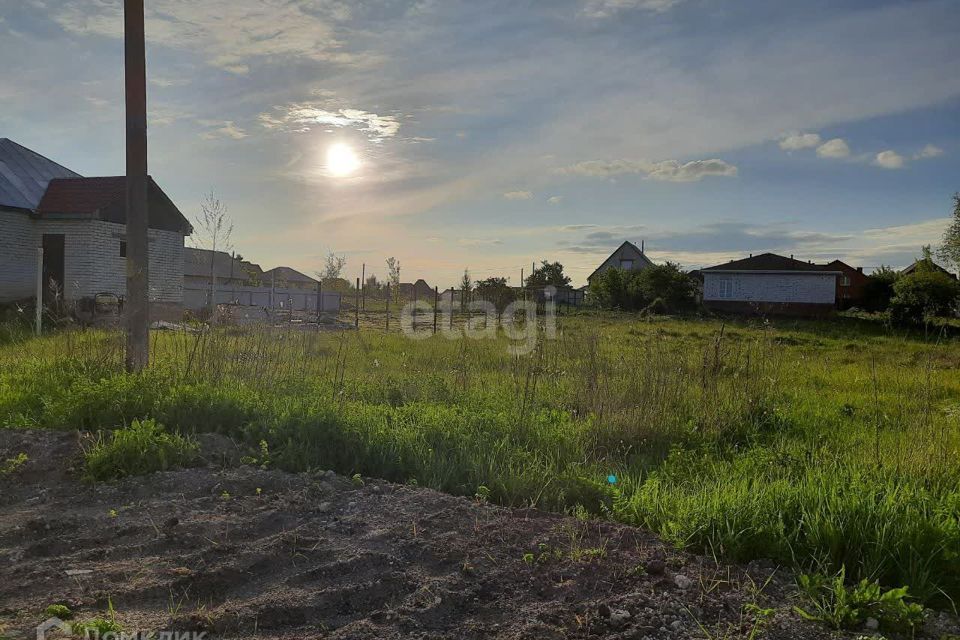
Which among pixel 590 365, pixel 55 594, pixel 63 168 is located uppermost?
pixel 63 168

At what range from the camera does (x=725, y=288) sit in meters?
36.2

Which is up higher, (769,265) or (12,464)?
(769,265)

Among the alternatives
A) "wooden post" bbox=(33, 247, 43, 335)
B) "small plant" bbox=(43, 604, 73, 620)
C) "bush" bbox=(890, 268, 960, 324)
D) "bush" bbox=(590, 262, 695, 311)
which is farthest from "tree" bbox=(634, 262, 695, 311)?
"small plant" bbox=(43, 604, 73, 620)

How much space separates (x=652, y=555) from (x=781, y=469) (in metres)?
1.68

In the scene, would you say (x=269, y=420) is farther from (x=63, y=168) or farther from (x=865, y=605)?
(x=63, y=168)

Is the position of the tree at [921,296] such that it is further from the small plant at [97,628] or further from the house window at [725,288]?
the small plant at [97,628]

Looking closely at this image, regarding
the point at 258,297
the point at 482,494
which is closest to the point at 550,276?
the point at 258,297

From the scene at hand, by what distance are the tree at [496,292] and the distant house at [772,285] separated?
1514 centimetres

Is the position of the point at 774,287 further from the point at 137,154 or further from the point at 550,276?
the point at 137,154

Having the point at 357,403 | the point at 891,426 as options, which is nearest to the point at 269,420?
the point at 357,403

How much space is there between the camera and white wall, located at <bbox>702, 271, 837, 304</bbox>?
3334 cm

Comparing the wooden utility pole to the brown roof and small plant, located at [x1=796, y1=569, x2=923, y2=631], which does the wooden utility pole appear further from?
the brown roof

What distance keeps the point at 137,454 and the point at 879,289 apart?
35734 millimetres

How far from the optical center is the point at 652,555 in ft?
8.98
